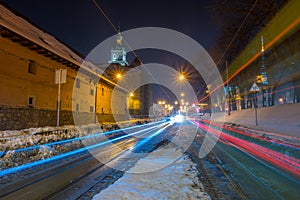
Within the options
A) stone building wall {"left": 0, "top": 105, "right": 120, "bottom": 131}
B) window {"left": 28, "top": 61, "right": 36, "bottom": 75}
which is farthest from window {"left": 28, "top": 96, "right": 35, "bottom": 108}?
window {"left": 28, "top": 61, "right": 36, "bottom": 75}

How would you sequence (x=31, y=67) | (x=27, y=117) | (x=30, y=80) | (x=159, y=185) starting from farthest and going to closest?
(x=31, y=67) → (x=30, y=80) → (x=27, y=117) → (x=159, y=185)

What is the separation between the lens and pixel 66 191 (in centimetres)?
475

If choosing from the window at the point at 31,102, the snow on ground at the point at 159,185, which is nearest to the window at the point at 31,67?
the window at the point at 31,102

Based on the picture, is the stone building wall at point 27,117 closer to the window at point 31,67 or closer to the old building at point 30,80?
the old building at point 30,80

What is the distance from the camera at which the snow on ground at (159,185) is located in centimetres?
432

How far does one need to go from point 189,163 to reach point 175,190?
2.74 m

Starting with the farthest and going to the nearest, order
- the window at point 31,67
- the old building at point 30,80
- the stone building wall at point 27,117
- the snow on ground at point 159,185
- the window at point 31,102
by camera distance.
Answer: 1. the window at point 31,67
2. the window at point 31,102
3. the old building at point 30,80
4. the stone building wall at point 27,117
5. the snow on ground at point 159,185

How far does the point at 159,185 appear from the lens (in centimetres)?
499

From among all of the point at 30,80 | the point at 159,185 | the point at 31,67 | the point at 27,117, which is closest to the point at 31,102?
the point at 30,80

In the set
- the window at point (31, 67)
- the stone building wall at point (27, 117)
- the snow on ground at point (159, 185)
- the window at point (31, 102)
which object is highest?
the window at point (31, 67)

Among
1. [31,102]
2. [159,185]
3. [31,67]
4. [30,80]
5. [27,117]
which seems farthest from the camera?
[31,67]

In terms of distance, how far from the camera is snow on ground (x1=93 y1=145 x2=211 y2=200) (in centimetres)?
432

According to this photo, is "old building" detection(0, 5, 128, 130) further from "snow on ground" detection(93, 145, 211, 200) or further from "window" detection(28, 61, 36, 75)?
"snow on ground" detection(93, 145, 211, 200)

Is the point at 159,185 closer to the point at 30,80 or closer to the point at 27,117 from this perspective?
the point at 27,117
